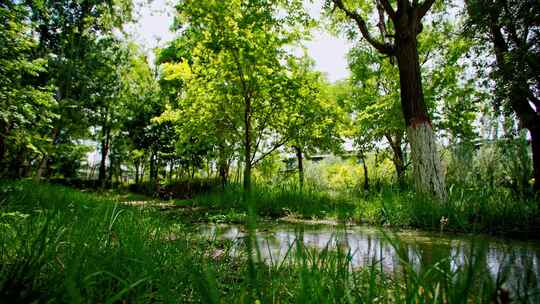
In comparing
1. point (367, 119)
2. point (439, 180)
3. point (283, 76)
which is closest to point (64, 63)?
point (283, 76)

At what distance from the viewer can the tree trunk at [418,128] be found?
523 centimetres

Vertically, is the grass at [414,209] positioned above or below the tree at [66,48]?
below

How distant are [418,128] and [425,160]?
548 millimetres

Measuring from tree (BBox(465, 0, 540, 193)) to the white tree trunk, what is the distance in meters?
2.74

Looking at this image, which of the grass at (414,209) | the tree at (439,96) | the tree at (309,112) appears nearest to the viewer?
the grass at (414,209)

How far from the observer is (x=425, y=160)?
534cm

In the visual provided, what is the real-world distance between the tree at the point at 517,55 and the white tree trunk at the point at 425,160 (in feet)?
8.98

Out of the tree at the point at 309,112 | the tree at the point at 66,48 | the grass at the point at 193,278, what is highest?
the tree at the point at 66,48

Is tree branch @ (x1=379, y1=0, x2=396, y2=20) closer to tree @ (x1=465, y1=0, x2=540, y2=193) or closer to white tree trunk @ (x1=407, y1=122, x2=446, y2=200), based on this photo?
white tree trunk @ (x1=407, y1=122, x2=446, y2=200)

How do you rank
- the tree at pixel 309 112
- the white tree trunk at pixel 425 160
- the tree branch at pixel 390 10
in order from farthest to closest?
the tree at pixel 309 112, the tree branch at pixel 390 10, the white tree trunk at pixel 425 160

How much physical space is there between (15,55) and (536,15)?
8.84 metres

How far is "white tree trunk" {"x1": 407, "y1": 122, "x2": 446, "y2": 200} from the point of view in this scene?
5207 mm

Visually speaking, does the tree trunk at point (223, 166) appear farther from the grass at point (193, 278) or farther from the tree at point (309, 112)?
the grass at point (193, 278)

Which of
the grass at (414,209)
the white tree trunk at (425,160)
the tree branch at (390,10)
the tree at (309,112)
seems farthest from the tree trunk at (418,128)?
the tree at (309,112)
